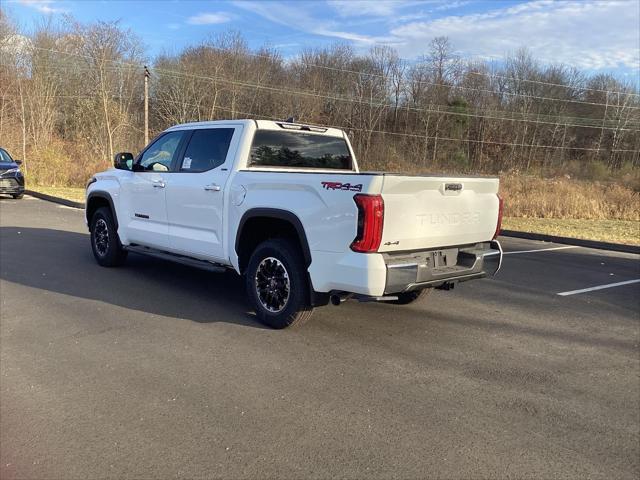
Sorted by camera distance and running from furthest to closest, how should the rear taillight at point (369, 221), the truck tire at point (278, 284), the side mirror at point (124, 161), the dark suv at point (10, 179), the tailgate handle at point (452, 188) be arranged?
1. the dark suv at point (10, 179)
2. the side mirror at point (124, 161)
3. the truck tire at point (278, 284)
4. the tailgate handle at point (452, 188)
5. the rear taillight at point (369, 221)

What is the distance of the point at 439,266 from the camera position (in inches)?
184

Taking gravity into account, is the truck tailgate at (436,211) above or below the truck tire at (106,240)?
above

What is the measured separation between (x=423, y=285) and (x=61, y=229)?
374 inches

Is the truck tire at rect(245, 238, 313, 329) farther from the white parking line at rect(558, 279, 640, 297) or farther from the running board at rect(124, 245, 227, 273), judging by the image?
the white parking line at rect(558, 279, 640, 297)

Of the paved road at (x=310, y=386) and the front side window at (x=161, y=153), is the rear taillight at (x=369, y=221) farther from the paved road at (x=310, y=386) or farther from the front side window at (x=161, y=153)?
the front side window at (x=161, y=153)

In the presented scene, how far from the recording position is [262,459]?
288cm

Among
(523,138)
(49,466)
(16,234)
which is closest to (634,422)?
(49,466)

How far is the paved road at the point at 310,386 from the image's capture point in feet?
9.57

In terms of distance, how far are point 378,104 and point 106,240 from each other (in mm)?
55516

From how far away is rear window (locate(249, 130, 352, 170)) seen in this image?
5.66m

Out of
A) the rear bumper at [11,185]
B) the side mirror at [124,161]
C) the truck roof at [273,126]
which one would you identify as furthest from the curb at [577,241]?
the rear bumper at [11,185]

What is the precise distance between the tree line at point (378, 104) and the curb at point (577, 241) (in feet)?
103

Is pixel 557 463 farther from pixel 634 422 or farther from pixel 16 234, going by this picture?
pixel 16 234

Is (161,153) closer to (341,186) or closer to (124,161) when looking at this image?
(124,161)
